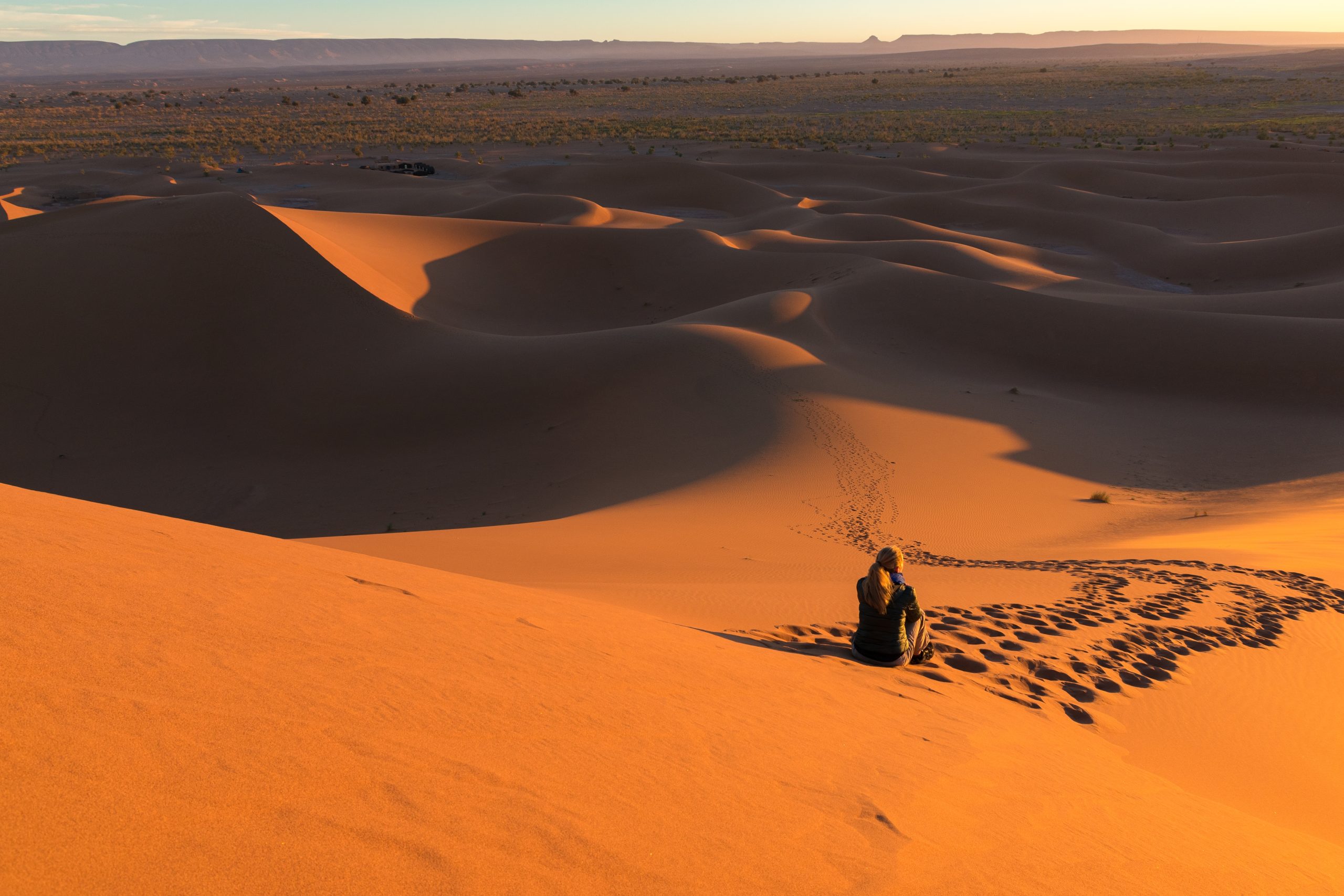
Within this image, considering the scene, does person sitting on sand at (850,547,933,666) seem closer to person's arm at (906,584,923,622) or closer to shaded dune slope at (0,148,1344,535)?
person's arm at (906,584,923,622)

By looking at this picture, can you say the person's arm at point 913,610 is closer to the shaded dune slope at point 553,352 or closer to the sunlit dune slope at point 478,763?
the sunlit dune slope at point 478,763

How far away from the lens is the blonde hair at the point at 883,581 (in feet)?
19.4

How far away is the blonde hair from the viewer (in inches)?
233

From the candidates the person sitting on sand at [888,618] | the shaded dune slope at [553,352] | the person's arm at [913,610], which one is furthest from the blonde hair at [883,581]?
the shaded dune slope at [553,352]

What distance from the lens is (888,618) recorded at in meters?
6.05

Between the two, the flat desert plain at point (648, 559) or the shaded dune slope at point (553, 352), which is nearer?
the flat desert plain at point (648, 559)

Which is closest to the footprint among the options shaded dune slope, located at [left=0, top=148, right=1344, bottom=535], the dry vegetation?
shaded dune slope, located at [left=0, top=148, right=1344, bottom=535]

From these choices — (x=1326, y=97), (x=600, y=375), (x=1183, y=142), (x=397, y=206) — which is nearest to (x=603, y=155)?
(x=397, y=206)

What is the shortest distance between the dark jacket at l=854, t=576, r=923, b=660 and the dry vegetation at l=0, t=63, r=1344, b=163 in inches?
2140

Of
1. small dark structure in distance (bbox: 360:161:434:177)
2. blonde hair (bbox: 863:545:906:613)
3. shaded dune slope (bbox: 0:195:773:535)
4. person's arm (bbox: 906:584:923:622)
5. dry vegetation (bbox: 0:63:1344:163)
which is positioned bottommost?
shaded dune slope (bbox: 0:195:773:535)

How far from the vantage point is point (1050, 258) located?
104ft

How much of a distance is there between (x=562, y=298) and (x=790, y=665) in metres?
22.4

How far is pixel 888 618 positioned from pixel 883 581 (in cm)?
31

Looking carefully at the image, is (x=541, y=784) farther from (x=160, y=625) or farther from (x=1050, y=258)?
(x=1050, y=258)
